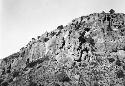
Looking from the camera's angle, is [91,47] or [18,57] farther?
[18,57]

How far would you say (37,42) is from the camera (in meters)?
92.8

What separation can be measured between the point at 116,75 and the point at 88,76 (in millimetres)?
7921

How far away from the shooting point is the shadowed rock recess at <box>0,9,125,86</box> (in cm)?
6359

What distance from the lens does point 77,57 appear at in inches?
2822

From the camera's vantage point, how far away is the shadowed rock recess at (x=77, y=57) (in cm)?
6359

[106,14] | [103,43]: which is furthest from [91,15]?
[103,43]

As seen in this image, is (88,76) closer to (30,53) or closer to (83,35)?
(83,35)

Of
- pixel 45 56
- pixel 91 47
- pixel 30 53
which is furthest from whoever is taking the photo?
pixel 30 53

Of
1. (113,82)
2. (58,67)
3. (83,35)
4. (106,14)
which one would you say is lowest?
(113,82)

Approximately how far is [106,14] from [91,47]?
22953 mm

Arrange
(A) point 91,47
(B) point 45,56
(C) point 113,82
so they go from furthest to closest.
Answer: (B) point 45,56
(A) point 91,47
(C) point 113,82

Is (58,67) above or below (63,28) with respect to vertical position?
below

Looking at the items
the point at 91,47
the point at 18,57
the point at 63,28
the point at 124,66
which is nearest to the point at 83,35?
the point at 91,47

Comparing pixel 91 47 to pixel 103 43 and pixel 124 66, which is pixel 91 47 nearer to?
pixel 103 43
